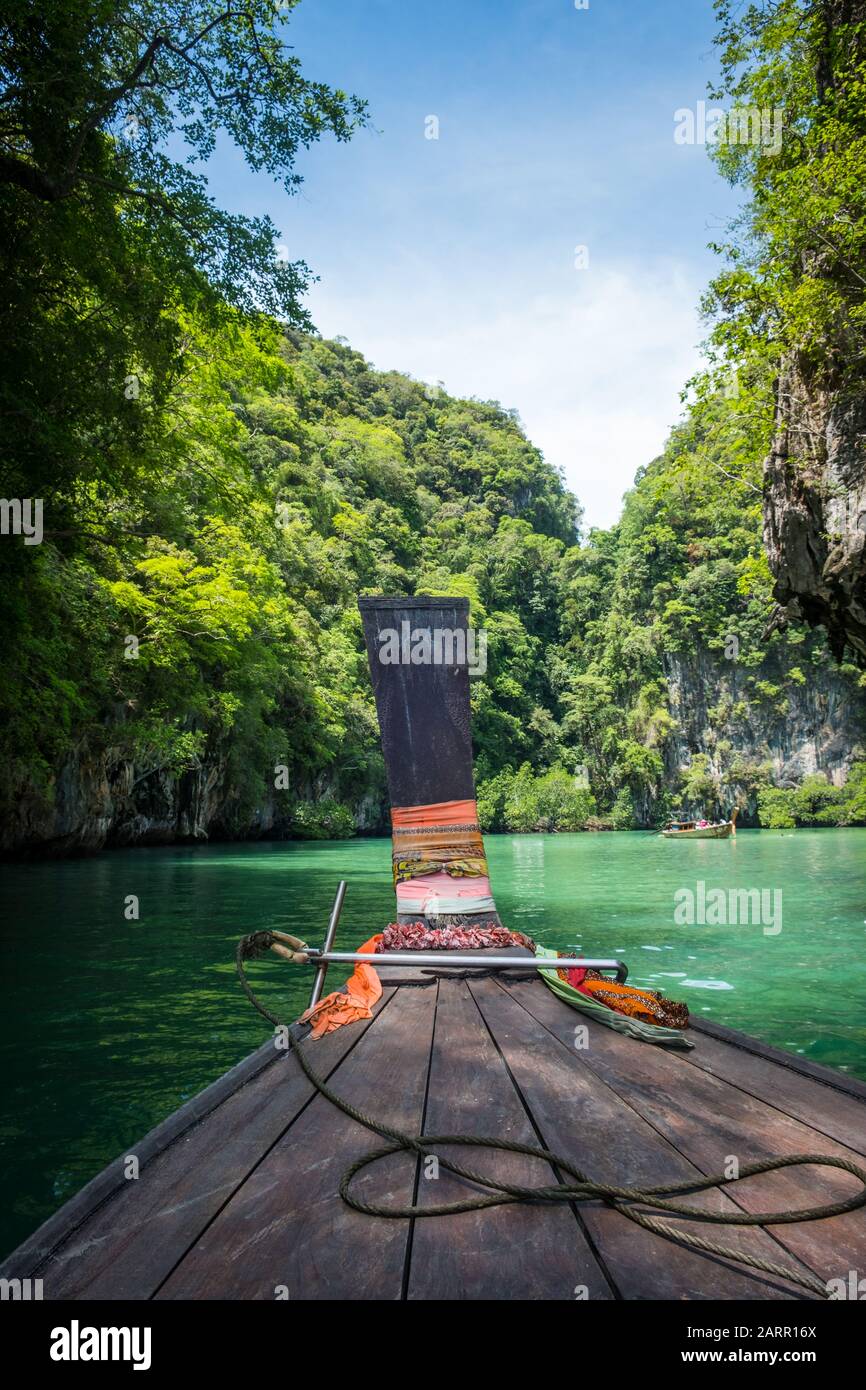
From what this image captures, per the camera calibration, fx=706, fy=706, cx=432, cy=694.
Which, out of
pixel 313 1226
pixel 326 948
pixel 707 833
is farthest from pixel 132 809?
pixel 313 1226

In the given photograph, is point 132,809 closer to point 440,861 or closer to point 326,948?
point 440,861

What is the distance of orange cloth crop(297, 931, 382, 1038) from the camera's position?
322cm

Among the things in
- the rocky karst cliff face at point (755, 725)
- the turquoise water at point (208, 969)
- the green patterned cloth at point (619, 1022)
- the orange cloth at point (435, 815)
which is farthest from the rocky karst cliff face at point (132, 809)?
the rocky karst cliff face at point (755, 725)

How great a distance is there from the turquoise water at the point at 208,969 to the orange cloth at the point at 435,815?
164 cm

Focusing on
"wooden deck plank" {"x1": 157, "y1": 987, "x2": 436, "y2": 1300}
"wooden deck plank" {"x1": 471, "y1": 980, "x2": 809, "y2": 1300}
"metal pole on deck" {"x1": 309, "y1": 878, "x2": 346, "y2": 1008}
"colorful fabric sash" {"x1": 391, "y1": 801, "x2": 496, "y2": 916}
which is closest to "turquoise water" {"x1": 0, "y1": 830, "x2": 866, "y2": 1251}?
"metal pole on deck" {"x1": 309, "y1": 878, "x2": 346, "y2": 1008}

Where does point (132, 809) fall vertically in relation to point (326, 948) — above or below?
below

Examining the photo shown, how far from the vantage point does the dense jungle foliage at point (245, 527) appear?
7391 millimetres

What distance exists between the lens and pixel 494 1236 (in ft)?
5.05

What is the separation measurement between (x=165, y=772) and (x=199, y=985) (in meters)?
19.3

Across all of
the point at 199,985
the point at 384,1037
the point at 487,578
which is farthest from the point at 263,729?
the point at 487,578

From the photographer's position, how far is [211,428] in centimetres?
1409

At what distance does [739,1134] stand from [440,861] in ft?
11.4

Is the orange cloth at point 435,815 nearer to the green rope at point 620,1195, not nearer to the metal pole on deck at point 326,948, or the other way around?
the metal pole on deck at point 326,948
